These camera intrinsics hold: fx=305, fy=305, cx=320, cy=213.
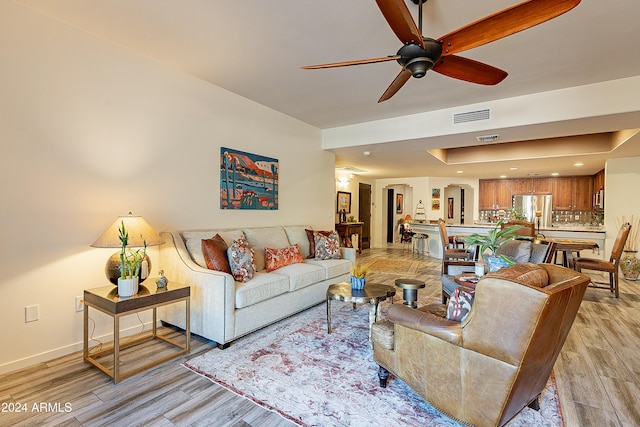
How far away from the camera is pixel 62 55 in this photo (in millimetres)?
2514

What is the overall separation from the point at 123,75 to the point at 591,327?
5.42 m

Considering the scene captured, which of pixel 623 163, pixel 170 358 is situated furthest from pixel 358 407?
pixel 623 163

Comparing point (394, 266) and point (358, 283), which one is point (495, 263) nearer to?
point (358, 283)

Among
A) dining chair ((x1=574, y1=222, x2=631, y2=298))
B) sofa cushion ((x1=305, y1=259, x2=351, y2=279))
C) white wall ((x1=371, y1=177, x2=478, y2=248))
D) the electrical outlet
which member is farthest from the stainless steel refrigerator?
the electrical outlet

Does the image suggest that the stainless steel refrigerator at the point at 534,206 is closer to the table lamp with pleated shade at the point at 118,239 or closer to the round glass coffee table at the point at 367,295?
the round glass coffee table at the point at 367,295

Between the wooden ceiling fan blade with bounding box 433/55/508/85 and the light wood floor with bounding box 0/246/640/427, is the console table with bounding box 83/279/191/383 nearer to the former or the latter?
the light wood floor with bounding box 0/246/640/427

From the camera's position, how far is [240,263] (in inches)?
123

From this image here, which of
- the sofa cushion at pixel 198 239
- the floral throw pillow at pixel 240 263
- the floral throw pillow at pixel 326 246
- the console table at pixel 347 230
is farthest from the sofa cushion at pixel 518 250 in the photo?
the console table at pixel 347 230

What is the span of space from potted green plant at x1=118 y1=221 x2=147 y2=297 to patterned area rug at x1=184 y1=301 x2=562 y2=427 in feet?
2.45

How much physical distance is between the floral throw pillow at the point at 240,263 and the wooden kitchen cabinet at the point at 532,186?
900cm

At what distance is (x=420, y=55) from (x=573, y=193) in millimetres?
9188

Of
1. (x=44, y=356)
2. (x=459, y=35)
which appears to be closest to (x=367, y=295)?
(x=459, y=35)

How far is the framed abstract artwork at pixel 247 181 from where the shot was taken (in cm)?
385

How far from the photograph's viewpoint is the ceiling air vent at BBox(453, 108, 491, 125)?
4012 mm
